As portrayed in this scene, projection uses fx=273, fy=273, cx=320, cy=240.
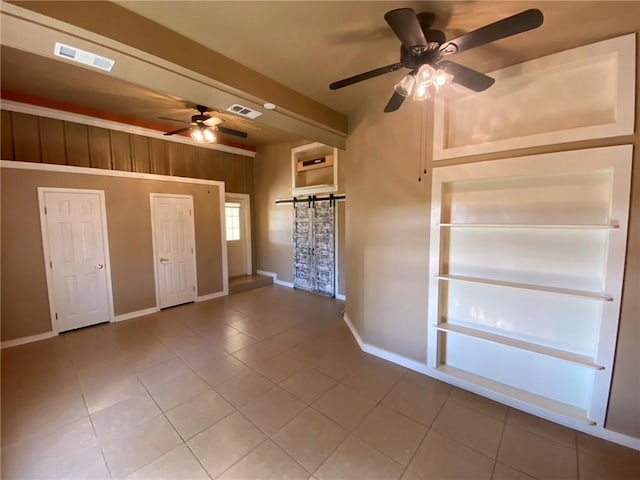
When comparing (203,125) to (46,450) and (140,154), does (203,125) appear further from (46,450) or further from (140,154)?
(46,450)

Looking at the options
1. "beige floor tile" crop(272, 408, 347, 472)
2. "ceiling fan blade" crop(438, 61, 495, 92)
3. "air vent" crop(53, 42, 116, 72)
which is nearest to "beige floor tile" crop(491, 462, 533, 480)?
"beige floor tile" crop(272, 408, 347, 472)

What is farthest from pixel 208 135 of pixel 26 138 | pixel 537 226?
pixel 537 226

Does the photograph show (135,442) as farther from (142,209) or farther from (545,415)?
(142,209)

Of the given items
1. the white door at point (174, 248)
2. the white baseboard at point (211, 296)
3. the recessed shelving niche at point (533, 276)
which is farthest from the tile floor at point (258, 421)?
the white baseboard at point (211, 296)

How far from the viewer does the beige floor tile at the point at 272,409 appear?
2203mm

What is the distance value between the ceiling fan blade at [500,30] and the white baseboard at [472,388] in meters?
2.73

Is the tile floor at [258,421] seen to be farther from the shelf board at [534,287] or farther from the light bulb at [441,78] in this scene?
the light bulb at [441,78]

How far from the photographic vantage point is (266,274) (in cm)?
681

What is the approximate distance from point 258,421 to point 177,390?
0.95 m

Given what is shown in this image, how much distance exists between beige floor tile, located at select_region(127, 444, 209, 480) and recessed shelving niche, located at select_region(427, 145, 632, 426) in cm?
222

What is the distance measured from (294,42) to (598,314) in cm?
318

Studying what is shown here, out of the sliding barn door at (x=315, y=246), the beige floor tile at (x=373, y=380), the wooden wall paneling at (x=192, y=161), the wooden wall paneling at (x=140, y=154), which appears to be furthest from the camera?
the sliding barn door at (x=315, y=246)

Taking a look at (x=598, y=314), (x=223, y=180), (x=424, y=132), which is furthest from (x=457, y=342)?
(x=223, y=180)

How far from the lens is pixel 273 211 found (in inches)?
258
